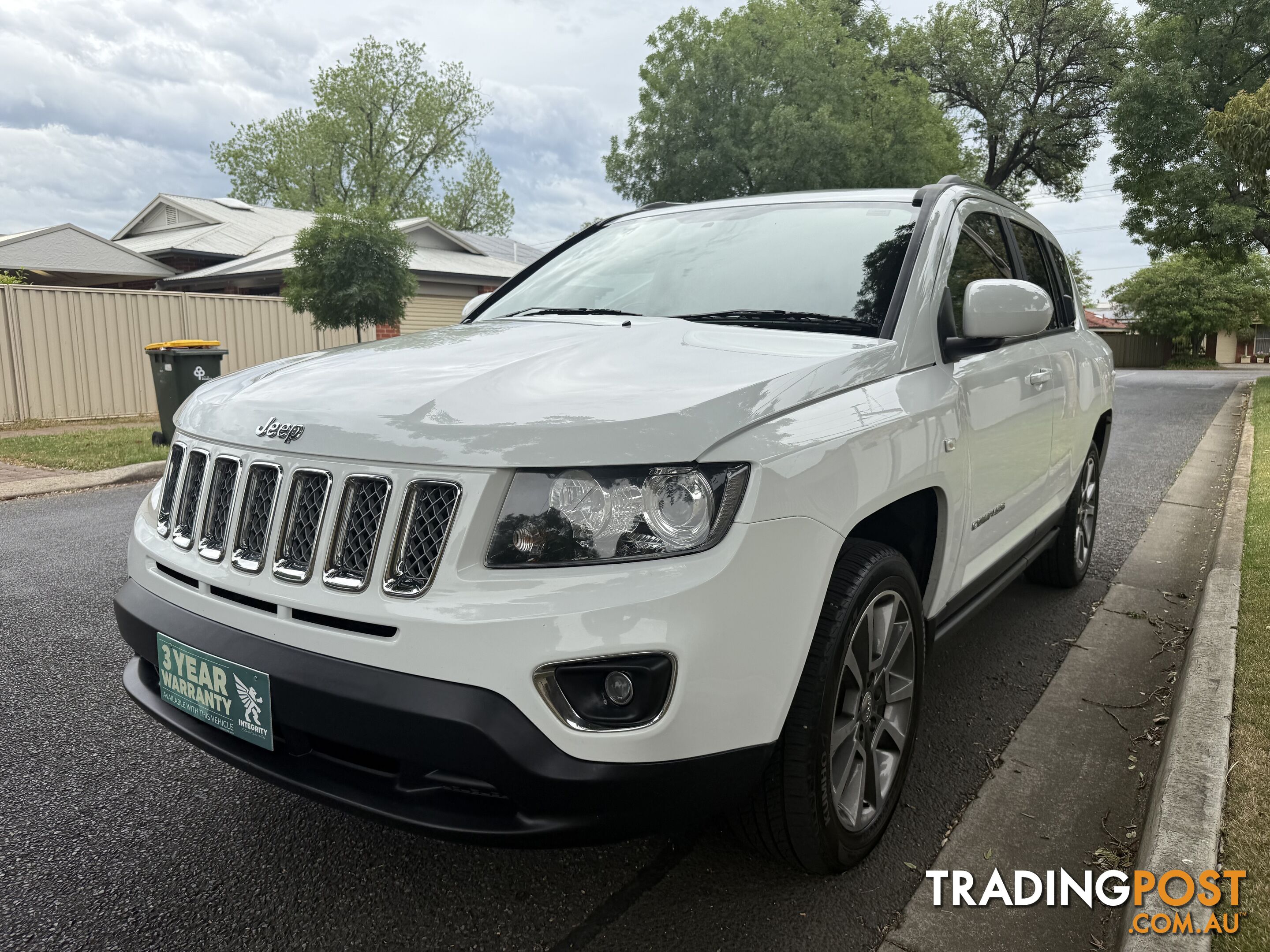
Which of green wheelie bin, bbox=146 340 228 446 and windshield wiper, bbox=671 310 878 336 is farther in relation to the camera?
green wheelie bin, bbox=146 340 228 446

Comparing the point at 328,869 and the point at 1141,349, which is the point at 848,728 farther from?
the point at 1141,349

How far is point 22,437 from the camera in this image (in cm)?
1164

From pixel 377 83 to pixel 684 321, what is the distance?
177ft

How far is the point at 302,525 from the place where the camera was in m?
1.99

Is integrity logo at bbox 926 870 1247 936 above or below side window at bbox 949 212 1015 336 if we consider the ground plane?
below

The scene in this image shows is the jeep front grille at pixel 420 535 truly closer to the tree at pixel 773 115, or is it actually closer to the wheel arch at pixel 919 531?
the wheel arch at pixel 919 531

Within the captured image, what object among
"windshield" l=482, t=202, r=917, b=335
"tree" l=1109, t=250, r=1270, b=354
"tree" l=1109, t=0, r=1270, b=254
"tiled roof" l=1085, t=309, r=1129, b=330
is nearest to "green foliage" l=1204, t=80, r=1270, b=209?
"tree" l=1109, t=0, r=1270, b=254

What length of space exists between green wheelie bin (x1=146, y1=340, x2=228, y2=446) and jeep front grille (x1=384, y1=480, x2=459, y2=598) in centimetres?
910

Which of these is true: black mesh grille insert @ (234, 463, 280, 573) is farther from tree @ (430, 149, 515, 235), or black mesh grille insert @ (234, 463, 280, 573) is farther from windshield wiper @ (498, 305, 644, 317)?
tree @ (430, 149, 515, 235)

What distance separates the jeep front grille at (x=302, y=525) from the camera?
1949 millimetres

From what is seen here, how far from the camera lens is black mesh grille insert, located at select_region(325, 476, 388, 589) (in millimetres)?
1886

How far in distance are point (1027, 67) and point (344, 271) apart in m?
24.8

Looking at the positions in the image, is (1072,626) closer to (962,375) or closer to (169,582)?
(962,375)

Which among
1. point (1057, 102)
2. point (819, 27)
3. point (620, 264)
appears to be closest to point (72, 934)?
point (620, 264)
